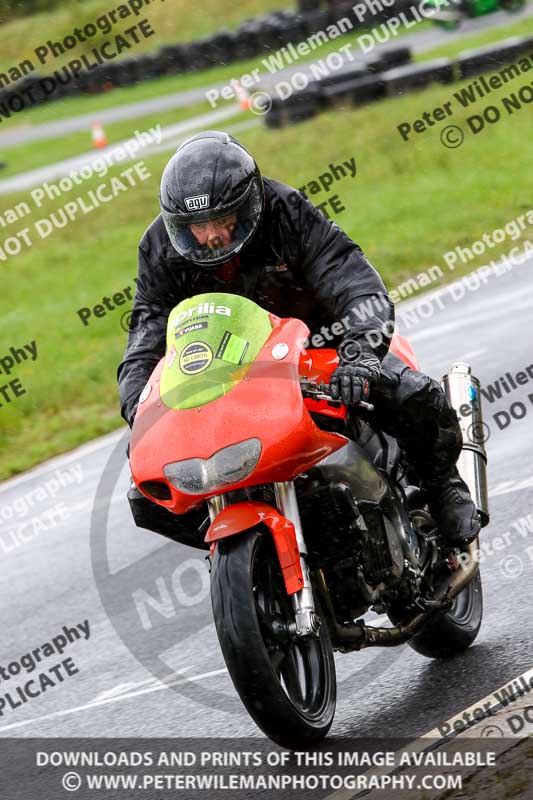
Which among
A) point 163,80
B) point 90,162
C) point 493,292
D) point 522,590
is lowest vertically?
point 163,80

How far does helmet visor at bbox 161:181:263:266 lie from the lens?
460 cm

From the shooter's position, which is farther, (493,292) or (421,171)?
(421,171)

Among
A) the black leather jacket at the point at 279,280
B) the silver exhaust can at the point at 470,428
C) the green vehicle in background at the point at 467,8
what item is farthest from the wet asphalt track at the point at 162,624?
the green vehicle in background at the point at 467,8

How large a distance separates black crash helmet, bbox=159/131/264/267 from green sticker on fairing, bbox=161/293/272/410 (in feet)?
0.97

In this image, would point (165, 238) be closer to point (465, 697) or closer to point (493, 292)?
point (465, 697)

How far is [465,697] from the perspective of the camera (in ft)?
15.8

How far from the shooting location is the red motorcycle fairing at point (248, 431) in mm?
4137

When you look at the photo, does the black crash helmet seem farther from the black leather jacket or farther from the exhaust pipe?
the exhaust pipe

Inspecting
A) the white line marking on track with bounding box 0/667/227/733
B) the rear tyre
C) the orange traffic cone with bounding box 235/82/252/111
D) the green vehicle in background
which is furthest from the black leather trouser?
the green vehicle in background

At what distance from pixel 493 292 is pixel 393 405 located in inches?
329

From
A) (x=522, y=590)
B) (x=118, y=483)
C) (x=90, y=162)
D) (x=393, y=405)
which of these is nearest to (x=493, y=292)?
(x=118, y=483)

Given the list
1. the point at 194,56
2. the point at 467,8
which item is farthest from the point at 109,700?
the point at 194,56

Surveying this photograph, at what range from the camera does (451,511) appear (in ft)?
17.1

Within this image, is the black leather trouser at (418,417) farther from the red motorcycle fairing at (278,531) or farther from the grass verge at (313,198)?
the grass verge at (313,198)
